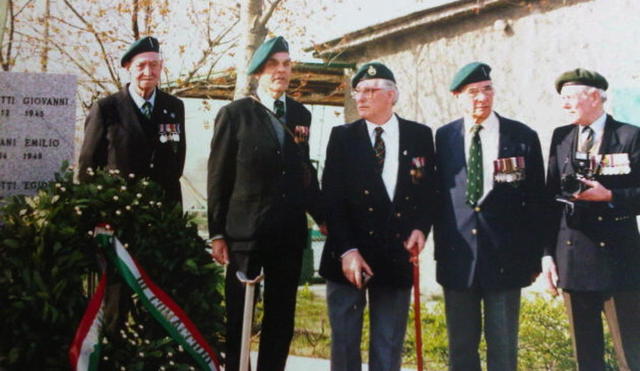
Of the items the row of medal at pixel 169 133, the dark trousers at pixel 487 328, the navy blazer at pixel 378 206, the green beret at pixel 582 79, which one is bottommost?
the dark trousers at pixel 487 328

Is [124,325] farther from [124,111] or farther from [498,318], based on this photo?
[498,318]

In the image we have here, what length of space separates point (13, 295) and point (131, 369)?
2.23 ft

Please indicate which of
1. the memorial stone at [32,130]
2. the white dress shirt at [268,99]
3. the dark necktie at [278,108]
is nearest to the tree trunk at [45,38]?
the memorial stone at [32,130]

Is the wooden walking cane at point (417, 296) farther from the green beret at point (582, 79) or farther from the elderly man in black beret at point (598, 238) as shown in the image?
the green beret at point (582, 79)

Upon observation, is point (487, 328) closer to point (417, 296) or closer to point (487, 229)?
point (417, 296)

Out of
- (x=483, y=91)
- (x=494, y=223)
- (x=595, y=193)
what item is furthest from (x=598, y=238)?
(x=483, y=91)

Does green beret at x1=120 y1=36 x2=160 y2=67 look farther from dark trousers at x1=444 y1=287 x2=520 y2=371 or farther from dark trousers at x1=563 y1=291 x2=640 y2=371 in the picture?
dark trousers at x1=563 y1=291 x2=640 y2=371

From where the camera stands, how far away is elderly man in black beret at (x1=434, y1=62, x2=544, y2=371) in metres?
4.12

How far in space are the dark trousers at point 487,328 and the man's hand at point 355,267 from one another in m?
0.55

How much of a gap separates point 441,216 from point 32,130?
2.52m

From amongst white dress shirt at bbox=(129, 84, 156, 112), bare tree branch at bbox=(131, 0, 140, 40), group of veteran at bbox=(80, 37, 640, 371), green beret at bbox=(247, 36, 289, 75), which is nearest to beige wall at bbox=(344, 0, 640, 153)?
group of veteran at bbox=(80, 37, 640, 371)

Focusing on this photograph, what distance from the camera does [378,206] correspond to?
4.21 meters

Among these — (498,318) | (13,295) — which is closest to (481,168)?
(498,318)

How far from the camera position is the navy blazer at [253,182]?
427cm
